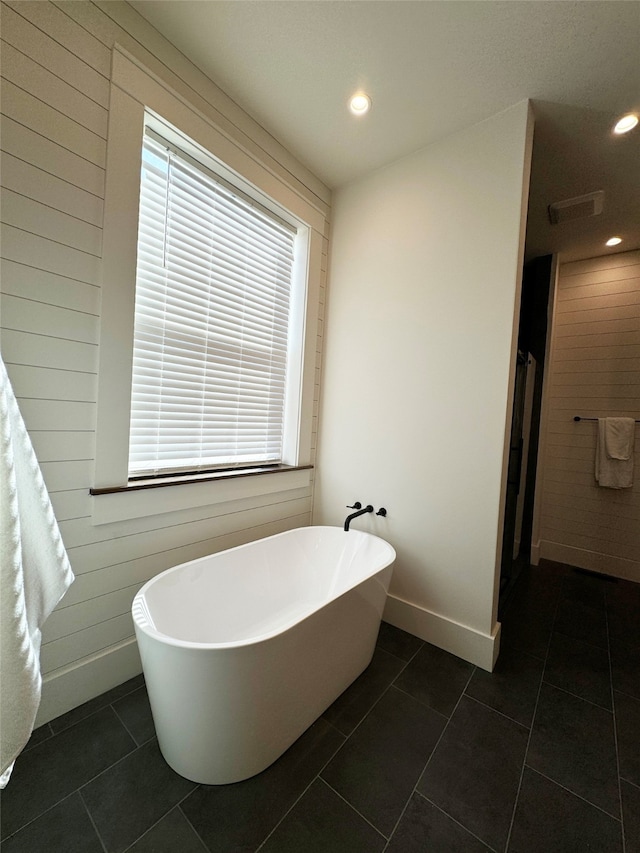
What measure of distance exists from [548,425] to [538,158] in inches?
85.2

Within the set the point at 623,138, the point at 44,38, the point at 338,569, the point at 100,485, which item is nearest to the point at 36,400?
the point at 100,485

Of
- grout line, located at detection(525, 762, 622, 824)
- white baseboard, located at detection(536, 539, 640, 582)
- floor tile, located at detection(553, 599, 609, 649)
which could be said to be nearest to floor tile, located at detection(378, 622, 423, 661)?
grout line, located at detection(525, 762, 622, 824)

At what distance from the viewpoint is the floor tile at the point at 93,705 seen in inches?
50.3

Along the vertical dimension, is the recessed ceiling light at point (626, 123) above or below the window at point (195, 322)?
above


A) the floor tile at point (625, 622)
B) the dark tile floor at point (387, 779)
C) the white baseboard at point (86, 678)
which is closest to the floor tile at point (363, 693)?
the dark tile floor at point (387, 779)

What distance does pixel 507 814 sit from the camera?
1050 millimetres

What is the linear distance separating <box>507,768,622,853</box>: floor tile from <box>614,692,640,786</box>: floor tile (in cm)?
25

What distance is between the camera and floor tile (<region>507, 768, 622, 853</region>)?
98 cm

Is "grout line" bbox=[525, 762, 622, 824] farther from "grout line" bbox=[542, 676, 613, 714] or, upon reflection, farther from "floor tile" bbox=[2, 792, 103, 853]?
"floor tile" bbox=[2, 792, 103, 853]

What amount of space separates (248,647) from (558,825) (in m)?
1.14

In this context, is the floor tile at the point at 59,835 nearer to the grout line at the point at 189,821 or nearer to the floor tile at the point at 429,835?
the grout line at the point at 189,821

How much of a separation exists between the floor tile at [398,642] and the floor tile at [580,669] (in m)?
0.65

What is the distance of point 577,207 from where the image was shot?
2.26 metres

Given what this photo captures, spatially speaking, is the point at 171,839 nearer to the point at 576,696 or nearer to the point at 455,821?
the point at 455,821
